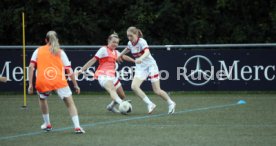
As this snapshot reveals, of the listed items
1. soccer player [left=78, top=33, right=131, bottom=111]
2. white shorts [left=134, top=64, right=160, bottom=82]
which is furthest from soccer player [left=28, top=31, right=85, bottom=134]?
white shorts [left=134, top=64, right=160, bottom=82]

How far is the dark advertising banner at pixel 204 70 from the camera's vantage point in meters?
24.6


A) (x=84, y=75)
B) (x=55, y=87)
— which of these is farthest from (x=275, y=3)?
(x=55, y=87)

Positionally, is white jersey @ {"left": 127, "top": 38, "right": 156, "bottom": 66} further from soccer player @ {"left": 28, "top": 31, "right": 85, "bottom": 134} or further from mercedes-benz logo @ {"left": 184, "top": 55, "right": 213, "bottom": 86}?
mercedes-benz logo @ {"left": 184, "top": 55, "right": 213, "bottom": 86}

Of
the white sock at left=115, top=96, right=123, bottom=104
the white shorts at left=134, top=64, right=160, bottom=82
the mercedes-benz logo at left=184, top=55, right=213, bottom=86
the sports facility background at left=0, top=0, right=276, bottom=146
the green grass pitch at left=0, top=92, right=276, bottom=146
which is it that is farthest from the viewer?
the mercedes-benz logo at left=184, top=55, right=213, bottom=86

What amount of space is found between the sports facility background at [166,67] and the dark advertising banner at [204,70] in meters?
0.03

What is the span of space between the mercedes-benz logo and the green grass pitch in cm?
225

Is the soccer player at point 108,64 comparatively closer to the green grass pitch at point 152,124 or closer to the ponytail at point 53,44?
the green grass pitch at point 152,124

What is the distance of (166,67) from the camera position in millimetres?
24922

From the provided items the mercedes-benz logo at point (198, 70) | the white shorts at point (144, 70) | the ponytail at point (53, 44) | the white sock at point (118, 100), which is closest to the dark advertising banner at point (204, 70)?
the mercedes-benz logo at point (198, 70)

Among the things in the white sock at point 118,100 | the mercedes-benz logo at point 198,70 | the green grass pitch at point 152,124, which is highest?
the mercedes-benz logo at point 198,70

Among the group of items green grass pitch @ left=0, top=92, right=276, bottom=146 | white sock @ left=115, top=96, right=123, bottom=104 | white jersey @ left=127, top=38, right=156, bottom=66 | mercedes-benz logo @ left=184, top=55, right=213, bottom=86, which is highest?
white jersey @ left=127, top=38, right=156, bottom=66

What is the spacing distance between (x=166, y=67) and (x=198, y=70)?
1055 millimetres

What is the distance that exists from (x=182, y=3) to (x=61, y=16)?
506 centimetres

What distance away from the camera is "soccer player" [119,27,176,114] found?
58.4 ft
